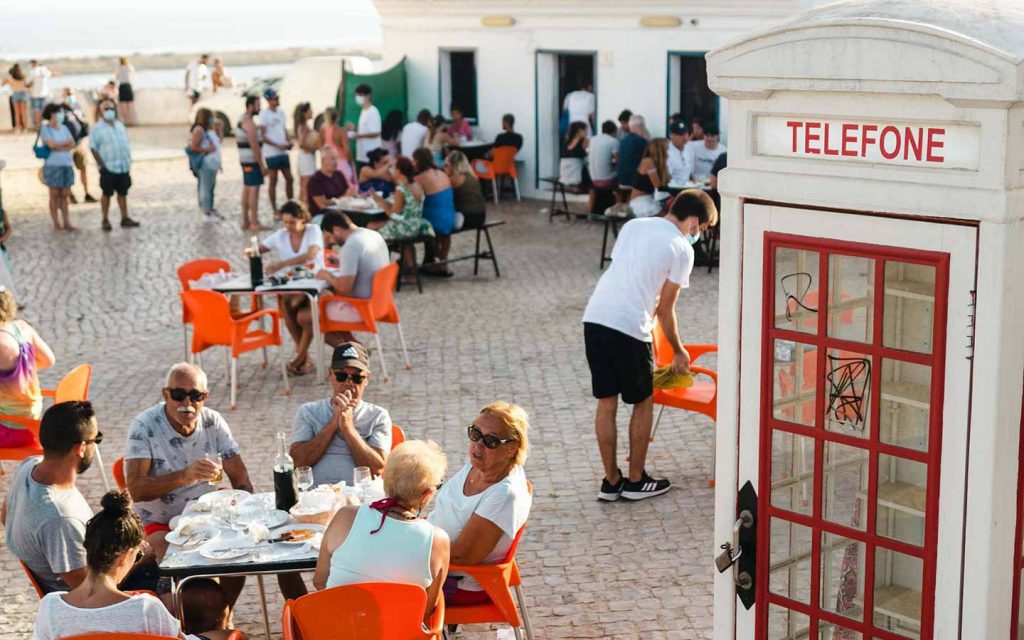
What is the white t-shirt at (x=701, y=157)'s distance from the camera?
1627 cm

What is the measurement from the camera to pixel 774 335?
A: 4121 millimetres

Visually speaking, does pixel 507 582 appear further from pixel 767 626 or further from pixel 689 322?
pixel 689 322

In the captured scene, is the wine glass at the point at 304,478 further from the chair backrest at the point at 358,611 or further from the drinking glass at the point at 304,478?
the chair backrest at the point at 358,611

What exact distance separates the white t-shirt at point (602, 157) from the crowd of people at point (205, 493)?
1095 centimetres

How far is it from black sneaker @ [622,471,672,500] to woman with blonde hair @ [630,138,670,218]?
23.7ft

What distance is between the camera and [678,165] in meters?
15.9

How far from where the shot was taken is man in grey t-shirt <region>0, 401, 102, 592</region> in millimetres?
5367

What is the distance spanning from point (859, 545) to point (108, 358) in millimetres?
8676

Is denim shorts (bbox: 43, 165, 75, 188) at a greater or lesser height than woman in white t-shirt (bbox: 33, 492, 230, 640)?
greater

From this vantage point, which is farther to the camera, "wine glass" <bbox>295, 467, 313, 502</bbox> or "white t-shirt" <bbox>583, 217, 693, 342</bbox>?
"white t-shirt" <bbox>583, 217, 693, 342</bbox>

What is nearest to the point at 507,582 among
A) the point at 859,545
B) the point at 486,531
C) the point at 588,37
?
the point at 486,531

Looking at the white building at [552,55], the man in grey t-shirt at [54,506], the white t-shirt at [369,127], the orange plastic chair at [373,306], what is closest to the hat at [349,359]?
the man in grey t-shirt at [54,506]

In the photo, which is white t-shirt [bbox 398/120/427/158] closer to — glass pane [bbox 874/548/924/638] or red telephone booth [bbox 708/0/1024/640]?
red telephone booth [bbox 708/0/1024/640]

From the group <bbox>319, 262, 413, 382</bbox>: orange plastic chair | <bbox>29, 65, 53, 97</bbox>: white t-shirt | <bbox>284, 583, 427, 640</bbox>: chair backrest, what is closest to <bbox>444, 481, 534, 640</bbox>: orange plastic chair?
<bbox>284, 583, 427, 640</bbox>: chair backrest
